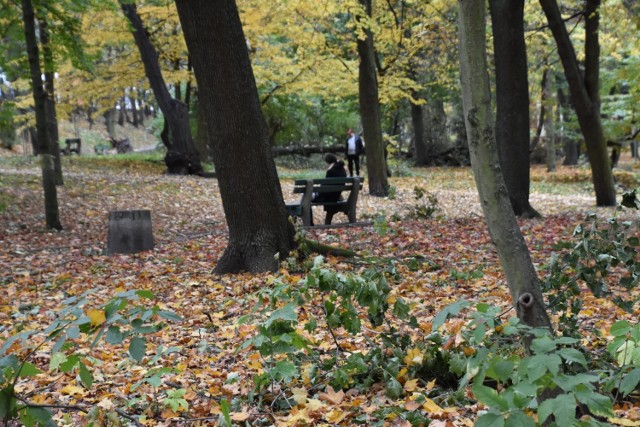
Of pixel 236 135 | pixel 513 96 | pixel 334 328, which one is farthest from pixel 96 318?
pixel 513 96

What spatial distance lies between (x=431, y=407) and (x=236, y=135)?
15.8 feet

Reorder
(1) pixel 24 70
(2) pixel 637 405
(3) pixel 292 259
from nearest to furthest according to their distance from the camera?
(2) pixel 637 405
(3) pixel 292 259
(1) pixel 24 70

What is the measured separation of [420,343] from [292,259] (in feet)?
9.98

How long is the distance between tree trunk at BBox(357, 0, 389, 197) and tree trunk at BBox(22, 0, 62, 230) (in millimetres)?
8488

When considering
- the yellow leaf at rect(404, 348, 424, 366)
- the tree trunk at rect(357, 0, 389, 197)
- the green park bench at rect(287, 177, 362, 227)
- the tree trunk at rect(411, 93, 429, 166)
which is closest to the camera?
the yellow leaf at rect(404, 348, 424, 366)

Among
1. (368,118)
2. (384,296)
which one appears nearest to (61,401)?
(384,296)

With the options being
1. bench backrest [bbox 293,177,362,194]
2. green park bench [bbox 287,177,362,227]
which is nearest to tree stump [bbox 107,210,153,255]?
green park bench [bbox 287,177,362,227]

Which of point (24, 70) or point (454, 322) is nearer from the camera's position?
point (454, 322)

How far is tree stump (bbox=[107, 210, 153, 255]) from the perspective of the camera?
9789mm

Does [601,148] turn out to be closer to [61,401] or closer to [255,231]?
[255,231]

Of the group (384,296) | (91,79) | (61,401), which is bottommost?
(61,401)

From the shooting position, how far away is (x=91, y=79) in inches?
889

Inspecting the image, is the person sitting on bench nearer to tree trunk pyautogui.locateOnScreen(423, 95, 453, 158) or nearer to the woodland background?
the woodland background

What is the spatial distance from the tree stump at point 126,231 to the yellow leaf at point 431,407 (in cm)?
716
